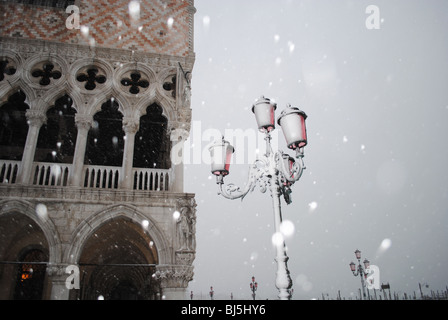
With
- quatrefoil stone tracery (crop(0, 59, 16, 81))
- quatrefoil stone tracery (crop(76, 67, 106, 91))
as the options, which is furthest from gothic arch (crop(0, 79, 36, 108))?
quatrefoil stone tracery (crop(76, 67, 106, 91))

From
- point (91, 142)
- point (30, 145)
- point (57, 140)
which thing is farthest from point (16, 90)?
point (91, 142)

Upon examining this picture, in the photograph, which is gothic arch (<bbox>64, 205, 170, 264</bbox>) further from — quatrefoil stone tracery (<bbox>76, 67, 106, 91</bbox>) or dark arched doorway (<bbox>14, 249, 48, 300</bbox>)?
quatrefoil stone tracery (<bbox>76, 67, 106, 91</bbox>)

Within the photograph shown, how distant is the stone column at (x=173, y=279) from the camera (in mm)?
7059

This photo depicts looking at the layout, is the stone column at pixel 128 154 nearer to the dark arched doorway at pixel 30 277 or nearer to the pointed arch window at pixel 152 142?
the pointed arch window at pixel 152 142

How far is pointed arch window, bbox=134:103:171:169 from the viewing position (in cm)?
986

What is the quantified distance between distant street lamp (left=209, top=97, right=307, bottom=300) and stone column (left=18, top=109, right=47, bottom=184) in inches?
210

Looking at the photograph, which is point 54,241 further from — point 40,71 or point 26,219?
point 40,71

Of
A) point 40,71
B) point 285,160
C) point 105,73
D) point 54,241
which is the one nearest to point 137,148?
point 105,73

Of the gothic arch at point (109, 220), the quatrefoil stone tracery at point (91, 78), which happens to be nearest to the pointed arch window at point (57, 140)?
the quatrefoil stone tracery at point (91, 78)

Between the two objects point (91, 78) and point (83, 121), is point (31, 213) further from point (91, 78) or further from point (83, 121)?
point (91, 78)

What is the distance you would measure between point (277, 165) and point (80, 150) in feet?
18.8

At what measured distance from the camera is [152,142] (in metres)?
11.0

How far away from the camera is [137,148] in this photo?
35.4 feet
